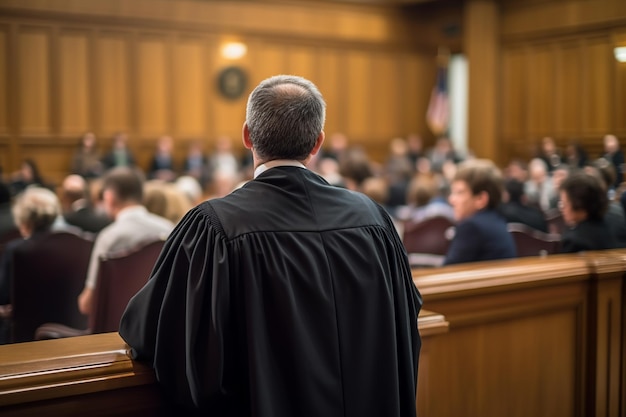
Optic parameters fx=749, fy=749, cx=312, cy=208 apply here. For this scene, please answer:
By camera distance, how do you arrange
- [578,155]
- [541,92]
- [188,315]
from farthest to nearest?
[541,92] < [578,155] < [188,315]

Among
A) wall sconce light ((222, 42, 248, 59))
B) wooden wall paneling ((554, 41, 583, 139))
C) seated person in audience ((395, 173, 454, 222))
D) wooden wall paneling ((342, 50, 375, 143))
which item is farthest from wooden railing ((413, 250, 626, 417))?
wooden wall paneling ((342, 50, 375, 143))

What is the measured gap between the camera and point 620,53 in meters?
3.98

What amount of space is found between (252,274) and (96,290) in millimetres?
1941

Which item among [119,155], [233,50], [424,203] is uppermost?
[233,50]

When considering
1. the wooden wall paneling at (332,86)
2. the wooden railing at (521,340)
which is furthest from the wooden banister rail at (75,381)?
the wooden wall paneling at (332,86)

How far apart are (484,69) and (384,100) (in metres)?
2.62

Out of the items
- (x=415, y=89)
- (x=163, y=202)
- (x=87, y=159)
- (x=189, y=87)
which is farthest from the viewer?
(x=415, y=89)

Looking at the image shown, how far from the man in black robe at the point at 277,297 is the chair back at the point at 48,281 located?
2.15 metres

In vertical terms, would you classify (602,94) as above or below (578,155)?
above

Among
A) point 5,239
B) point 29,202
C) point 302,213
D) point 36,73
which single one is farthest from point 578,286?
point 36,73

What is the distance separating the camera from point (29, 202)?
164 inches

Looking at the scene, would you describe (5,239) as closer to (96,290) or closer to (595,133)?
(96,290)

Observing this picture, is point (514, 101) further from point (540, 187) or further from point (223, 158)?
point (540, 187)

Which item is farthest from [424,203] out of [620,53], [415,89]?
[415,89]
